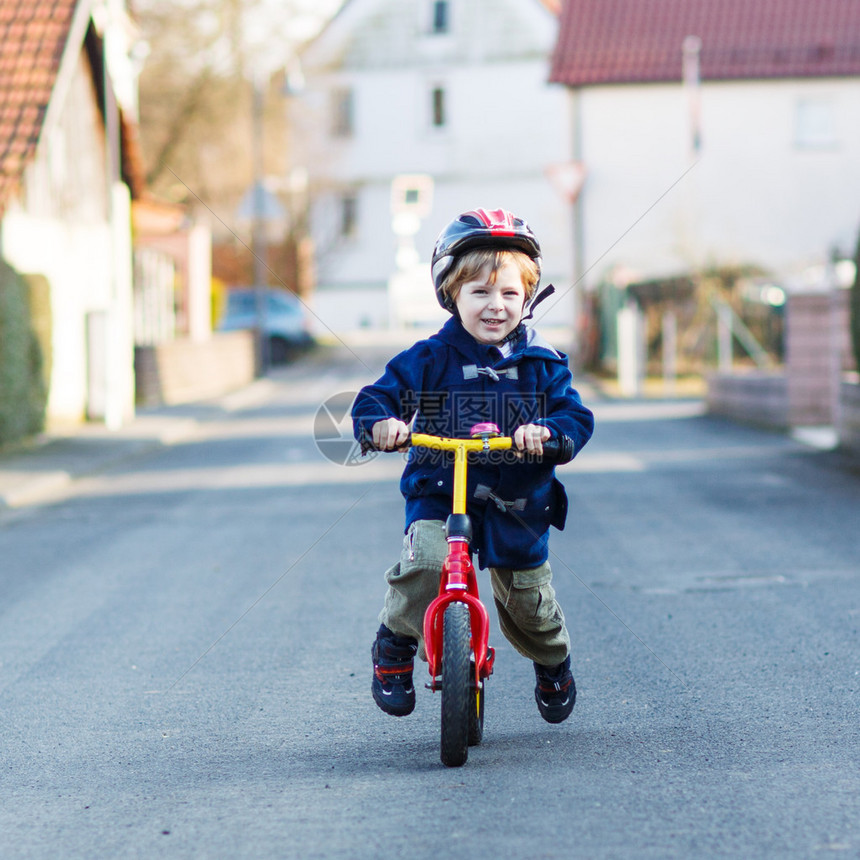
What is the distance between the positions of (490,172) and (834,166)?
13.1 m

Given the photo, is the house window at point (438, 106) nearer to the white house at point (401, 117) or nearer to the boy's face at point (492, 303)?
the white house at point (401, 117)

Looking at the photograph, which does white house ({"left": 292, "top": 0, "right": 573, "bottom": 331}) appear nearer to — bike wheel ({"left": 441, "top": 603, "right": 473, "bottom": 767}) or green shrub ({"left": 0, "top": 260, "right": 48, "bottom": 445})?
green shrub ({"left": 0, "top": 260, "right": 48, "bottom": 445})

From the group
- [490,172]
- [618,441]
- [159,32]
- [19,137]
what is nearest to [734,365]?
[618,441]

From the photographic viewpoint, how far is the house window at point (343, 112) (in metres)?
47.9

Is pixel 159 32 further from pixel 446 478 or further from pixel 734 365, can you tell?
pixel 446 478

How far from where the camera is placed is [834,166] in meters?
33.4

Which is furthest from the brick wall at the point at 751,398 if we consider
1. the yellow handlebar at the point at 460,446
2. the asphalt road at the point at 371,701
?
the yellow handlebar at the point at 460,446

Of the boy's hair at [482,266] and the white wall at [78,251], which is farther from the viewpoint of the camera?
the white wall at [78,251]

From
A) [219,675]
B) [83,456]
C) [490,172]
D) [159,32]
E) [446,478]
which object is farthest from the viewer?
[490,172]

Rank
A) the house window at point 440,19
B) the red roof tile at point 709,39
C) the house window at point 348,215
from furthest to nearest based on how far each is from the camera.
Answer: the house window at point 440,19 → the house window at point 348,215 → the red roof tile at point 709,39

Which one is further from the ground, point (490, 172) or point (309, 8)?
point (309, 8)

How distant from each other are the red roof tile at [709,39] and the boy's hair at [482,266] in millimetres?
28867

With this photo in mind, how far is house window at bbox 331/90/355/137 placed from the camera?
157 ft

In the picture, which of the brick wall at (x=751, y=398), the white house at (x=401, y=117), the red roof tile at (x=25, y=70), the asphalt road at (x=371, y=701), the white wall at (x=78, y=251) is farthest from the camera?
the white house at (x=401, y=117)
